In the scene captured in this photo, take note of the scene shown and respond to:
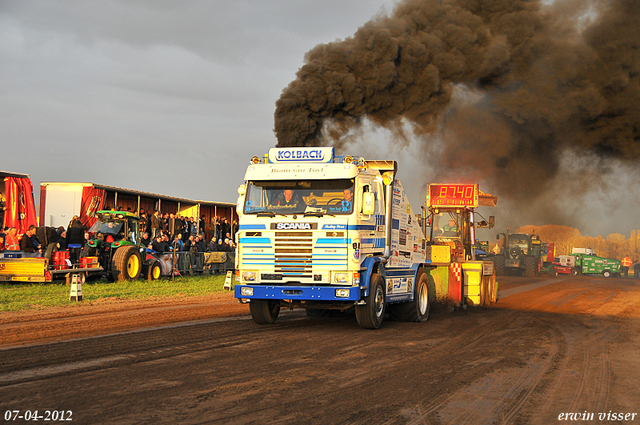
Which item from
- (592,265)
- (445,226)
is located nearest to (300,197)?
(445,226)

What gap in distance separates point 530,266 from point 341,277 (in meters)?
30.9

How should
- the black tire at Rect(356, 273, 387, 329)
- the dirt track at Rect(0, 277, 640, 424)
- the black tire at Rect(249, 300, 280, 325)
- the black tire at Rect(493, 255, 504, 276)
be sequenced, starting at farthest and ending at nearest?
1. the black tire at Rect(493, 255, 504, 276)
2. the black tire at Rect(249, 300, 280, 325)
3. the black tire at Rect(356, 273, 387, 329)
4. the dirt track at Rect(0, 277, 640, 424)

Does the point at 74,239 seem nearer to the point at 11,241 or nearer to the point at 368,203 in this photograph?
the point at 11,241

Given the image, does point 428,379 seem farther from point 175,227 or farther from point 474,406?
point 175,227

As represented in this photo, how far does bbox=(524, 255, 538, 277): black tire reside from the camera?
37094mm

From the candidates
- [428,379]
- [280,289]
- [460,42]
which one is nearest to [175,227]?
[460,42]

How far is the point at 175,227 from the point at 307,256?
54.2 feet

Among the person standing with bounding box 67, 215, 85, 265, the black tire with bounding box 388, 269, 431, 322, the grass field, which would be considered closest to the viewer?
the black tire with bounding box 388, 269, 431, 322

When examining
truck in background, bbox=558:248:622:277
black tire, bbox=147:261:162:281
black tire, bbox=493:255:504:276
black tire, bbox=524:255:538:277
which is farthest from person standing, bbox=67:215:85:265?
truck in background, bbox=558:248:622:277

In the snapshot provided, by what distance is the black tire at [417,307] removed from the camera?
1170cm

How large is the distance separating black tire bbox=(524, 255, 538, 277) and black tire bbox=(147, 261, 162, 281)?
84.2 feet

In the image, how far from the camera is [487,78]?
22172 millimetres

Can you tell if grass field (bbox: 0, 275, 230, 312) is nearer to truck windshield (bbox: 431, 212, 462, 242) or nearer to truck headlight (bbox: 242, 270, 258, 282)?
truck headlight (bbox: 242, 270, 258, 282)

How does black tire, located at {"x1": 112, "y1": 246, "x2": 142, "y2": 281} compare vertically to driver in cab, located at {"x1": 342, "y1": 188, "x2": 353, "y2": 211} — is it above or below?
below
